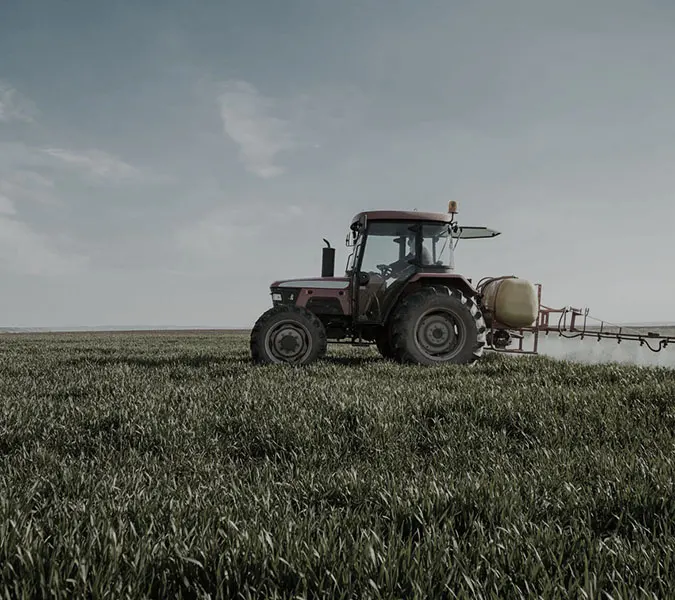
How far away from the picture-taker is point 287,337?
9.23 m

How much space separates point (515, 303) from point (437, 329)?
1.80 m

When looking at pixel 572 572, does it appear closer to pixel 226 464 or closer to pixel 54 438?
pixel 226 464

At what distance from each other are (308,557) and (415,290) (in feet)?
26.3

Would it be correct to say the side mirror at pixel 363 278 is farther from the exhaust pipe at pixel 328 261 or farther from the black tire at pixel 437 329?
the exhaust pipe at pixel 328 261

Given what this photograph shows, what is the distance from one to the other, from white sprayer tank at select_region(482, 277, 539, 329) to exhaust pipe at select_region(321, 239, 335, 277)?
10.4ft

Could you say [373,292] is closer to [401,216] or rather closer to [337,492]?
[401,216]

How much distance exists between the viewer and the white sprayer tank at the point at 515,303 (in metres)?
10.2

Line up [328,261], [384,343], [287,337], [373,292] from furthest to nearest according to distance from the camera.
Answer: [384,343] < [328,261] < [373,292] < [287,337]

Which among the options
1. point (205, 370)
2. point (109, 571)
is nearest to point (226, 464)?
point (109, 571)

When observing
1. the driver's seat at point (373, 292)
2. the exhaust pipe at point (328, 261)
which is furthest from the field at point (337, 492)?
the exhaust pipe at point (328, 261)

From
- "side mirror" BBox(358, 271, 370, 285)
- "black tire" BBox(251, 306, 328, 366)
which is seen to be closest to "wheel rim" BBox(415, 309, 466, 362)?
"side mirror" BBox(358, 271, 370, 285)

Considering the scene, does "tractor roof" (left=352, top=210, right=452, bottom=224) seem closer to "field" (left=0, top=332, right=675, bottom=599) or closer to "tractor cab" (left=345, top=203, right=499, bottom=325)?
"tractor cab" (left=345, top=203, right=499, bottom=325)

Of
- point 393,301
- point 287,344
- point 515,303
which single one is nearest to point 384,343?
point 393,301

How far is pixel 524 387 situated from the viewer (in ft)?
19.8
